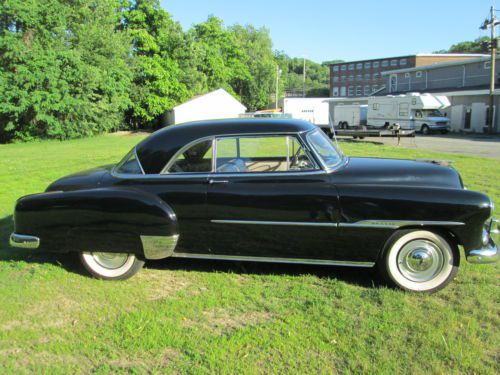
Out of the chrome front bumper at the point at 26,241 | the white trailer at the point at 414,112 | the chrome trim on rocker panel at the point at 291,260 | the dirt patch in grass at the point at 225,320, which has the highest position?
the white trailer at the point at 414,112

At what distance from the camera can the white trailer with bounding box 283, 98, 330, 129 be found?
3296 centimetres

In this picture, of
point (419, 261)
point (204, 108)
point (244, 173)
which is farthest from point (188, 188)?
point (204, 108)

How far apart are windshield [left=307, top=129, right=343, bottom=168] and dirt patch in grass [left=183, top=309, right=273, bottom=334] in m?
1.51

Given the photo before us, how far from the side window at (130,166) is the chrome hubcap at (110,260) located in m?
0.85

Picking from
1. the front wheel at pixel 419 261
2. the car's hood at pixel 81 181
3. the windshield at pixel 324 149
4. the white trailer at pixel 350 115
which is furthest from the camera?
the white trailer at pixel 350 115

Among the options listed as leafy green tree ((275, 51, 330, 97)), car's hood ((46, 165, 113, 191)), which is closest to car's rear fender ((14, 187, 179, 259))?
car's hood ((46, 165, 113, 191))

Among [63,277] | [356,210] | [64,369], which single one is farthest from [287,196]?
[63,277]

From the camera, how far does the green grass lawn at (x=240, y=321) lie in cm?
279

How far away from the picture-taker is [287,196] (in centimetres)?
376

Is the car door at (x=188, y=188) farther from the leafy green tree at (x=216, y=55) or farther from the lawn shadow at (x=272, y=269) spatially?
the leafy green tree at (x=216, y=55)

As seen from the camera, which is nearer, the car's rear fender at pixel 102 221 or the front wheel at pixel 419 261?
the front wheel at pixel 419 261

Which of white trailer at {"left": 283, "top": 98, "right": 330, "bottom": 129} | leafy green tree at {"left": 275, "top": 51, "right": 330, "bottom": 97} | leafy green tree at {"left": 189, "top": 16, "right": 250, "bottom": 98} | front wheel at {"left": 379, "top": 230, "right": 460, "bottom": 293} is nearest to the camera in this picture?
front wheel at {"left": 379, "top": 230, "right": 460, "bottom": 293}

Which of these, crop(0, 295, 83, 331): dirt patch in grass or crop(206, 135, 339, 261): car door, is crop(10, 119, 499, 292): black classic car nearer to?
crop(206, 135, 339, 261): car door

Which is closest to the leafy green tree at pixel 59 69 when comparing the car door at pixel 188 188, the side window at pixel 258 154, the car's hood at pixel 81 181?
the car's hood at pixel 81 181
